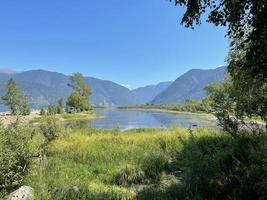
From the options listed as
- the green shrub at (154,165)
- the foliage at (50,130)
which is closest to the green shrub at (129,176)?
the green shrub at (154,165)

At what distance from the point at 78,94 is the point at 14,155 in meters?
99.9

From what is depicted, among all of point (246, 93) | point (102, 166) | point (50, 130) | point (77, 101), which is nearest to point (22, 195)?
point (102, 166)

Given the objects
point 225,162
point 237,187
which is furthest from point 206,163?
point 237,187

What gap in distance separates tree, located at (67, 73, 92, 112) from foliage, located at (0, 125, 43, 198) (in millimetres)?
97140

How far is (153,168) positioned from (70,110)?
93.4 metres

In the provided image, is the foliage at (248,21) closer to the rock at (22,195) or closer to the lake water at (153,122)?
the rock at (22,195)

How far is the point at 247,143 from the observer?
8820mm

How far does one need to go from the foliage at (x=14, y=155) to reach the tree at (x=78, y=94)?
319ft

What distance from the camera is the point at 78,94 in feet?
351

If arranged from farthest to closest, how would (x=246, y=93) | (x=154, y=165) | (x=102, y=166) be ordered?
1. (x=246, y=93)
2. (x=102, y=166)
3. (x=154, y=165)

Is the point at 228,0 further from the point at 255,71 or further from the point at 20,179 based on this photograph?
the point at 20,179

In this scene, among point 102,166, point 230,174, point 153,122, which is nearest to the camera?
point 230,174

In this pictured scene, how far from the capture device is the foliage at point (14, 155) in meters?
7.62

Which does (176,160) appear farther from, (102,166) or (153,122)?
(153,122)
